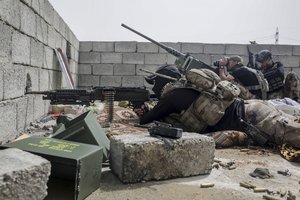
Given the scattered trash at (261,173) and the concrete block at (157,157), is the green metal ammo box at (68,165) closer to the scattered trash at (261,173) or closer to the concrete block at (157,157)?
the concrete block at (157,157)

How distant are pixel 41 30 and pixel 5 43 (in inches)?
61.0

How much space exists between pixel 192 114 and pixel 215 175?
1.58 meters

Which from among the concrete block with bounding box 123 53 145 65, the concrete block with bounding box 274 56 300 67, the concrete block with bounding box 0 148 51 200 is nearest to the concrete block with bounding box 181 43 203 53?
the concrete block with bounding box 123 53 145 65

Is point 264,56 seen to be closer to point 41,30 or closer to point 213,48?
point 213,48

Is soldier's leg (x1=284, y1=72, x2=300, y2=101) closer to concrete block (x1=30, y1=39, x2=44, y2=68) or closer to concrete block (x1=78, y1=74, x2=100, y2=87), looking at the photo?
concrete block (x1=30, y1=39, x2=44, y2=68)

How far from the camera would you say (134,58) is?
28.2 feet

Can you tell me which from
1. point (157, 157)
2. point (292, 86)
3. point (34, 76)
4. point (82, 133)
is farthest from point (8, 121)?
point (292, 86)

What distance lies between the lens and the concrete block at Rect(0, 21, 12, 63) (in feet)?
9.24

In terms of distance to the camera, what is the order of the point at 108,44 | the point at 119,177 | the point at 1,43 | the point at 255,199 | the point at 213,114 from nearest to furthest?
A: the point at 255,199
the point at 119,177
the point at 1,43
the point at 213,114
the point at 108,44

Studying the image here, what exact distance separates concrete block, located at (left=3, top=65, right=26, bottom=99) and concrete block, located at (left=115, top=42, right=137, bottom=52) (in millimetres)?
5162

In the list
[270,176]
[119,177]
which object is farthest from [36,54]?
[270,176]

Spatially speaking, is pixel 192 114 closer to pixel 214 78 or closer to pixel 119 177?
pixel 214 78

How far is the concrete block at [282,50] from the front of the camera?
8.88m

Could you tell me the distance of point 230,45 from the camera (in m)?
8.87
